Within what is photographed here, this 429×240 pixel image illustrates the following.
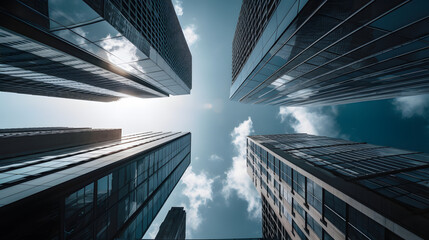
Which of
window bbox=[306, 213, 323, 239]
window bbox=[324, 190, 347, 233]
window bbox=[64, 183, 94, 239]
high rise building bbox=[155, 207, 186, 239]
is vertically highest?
window bbox=[64, 183, 94, 239]

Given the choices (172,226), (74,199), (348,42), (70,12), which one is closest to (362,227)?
(348,42)

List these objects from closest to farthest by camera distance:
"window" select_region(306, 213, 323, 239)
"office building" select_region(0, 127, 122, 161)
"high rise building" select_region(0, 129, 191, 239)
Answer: "high rise building" select_region(0, 129, 191, 239)
"office building" select_region(0, 127, 122, 161)
"window" select_region(306, 213, 323, 239)

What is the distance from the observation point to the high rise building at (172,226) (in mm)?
65000

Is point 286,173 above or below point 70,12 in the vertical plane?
below

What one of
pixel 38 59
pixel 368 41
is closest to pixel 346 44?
pixel 368 41

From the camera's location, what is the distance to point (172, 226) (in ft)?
230

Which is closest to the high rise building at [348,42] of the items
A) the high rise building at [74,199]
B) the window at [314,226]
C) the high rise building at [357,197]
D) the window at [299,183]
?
the high rise building at [357,197]

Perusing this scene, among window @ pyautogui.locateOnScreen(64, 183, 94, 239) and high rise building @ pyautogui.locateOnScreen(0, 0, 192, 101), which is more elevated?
high rise building @ pyautogui.locateOnScreen(0, 0, 192, 101)

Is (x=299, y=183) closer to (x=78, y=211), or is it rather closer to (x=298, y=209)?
(x=298, y=209)

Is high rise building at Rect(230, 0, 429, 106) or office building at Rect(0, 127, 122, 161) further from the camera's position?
office building at Rect(0, 127, 122, 161)

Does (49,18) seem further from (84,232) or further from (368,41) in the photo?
(368,41)

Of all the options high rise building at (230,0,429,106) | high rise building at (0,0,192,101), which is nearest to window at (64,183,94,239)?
high rise building at (0,0,192,101)

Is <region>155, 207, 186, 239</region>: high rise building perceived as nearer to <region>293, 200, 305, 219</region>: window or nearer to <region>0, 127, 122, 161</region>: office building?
<region>0, 127, 122, 161</region>: office building

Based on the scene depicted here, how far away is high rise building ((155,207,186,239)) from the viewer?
6500 centimetres
